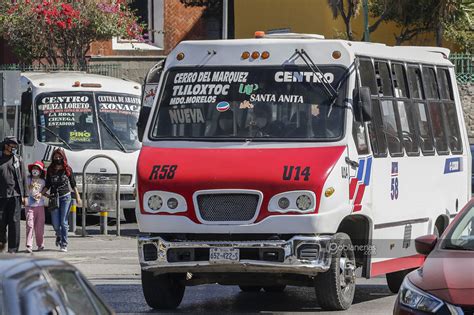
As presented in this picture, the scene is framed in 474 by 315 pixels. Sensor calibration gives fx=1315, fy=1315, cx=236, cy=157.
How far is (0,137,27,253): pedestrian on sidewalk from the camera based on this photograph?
61.0ft

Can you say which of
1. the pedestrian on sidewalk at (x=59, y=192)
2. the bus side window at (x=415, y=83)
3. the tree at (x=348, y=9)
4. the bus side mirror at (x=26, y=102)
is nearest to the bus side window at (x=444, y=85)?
the bus side window at (x=415, y=83)

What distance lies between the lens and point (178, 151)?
42.3 feet

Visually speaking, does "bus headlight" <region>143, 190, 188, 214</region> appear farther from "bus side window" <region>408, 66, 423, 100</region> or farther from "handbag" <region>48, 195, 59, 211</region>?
"handbag" <region>48, 195, 59, 211</region>

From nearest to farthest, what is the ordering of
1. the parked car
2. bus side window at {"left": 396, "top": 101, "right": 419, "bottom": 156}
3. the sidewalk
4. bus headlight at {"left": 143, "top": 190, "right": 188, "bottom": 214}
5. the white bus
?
the parked car → bus headlight at {"left": 143, "top": 190, "right": 188, "bottom": 214} → bus side window at {"left": 396, "top": 101, "right": 419, "bottom": 156} → the sidewalk → the white bus

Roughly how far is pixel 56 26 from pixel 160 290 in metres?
27.5

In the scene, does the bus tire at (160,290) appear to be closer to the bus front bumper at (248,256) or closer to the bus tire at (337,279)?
the bus front bumper at (248,256)

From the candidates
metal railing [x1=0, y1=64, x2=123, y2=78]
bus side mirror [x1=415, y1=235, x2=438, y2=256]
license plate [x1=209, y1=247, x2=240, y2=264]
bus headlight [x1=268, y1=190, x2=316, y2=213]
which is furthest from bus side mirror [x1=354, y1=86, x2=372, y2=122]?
metal railing [x1=0, y1=64, x2=123, y2=78]

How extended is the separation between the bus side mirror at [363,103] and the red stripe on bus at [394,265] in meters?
1.57

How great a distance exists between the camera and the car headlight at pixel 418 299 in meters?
8.97

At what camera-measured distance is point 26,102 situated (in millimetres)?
26266

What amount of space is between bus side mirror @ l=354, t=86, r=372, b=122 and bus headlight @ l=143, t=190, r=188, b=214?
Answer: 1.98m

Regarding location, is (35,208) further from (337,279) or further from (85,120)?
(337,279)

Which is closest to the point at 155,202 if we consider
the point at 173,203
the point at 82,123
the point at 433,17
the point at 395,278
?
the point at 173,203

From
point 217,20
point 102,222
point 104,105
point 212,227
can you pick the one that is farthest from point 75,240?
point 217,20
